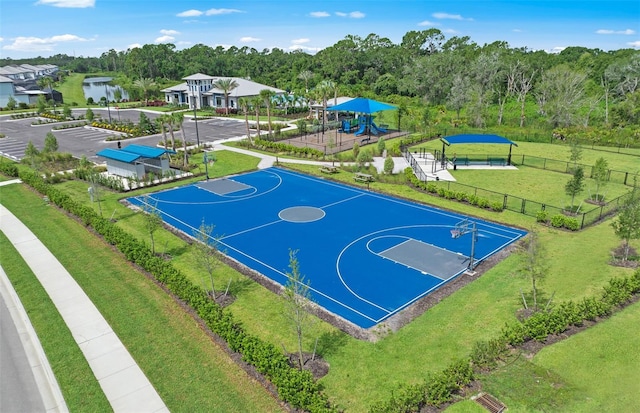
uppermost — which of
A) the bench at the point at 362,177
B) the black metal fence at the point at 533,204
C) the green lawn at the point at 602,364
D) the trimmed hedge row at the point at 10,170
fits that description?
the trimmed hedge row at the point at 10,170

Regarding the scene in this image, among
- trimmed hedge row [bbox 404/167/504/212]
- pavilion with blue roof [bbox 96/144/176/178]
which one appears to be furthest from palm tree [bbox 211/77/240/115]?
trimmed hedge row [bbox 404/167/504/212]

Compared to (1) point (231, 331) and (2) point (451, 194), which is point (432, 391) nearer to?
(1) point (231, 331)

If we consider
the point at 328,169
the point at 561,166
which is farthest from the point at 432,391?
the point at 561,166

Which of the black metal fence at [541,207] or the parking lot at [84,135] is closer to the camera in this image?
the black metal fence at [541,207]

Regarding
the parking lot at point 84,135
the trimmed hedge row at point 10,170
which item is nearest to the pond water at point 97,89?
the parking lot at point 84,135

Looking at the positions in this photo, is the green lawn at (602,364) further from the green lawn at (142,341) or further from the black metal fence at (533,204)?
the black metal fence at (533,204)
